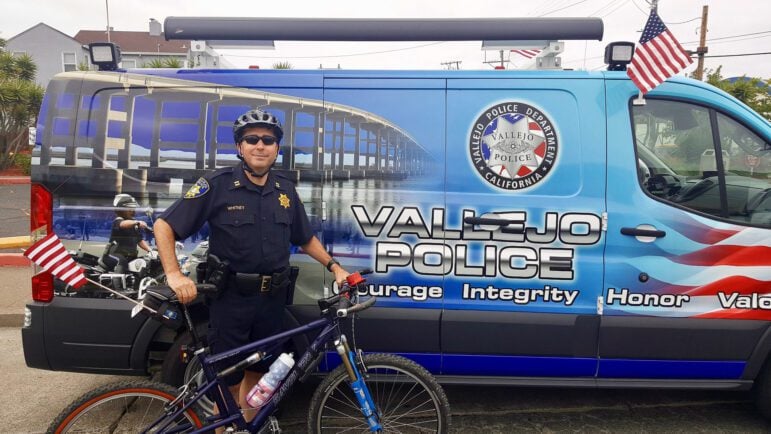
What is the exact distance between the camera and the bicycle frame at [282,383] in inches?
87.0

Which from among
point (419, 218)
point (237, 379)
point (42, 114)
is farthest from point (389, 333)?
point (42, 114)

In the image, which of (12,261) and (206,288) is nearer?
(206,288)

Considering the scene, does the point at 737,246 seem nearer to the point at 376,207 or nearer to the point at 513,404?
the point at 513,404

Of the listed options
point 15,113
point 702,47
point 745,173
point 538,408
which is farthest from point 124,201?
point 702,47

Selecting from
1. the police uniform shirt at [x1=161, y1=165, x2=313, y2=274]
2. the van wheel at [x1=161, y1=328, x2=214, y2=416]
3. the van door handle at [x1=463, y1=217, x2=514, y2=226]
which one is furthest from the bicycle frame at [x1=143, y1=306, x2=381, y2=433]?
the van door handle at [x1=463, y1=217, x2=514, y2=226]

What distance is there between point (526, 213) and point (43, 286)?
2.76 meters

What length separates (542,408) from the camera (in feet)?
10.7

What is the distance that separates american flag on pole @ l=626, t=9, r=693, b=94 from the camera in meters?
2.66

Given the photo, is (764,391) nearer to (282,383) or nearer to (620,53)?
(620,53)

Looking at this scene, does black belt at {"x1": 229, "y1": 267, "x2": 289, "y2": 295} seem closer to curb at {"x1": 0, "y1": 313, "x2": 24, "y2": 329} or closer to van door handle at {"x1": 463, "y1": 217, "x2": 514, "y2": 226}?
van door handle at {"x1": 463, "y1": 217, "x2": 514, "y2": 226}

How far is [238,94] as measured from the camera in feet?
9.16

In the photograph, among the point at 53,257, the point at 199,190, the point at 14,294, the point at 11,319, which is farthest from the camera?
the point at 14,294

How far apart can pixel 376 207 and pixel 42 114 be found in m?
1.97

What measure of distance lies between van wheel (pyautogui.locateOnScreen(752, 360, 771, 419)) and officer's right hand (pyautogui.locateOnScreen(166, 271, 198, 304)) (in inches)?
127
